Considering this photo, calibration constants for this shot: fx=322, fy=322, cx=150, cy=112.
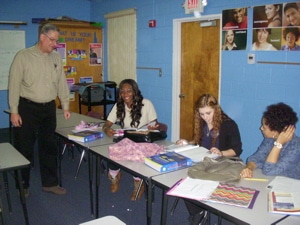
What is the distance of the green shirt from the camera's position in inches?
114

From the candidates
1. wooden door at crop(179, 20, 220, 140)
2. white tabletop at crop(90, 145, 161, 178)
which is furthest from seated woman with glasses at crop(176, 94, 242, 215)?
wooden door at crop(179, 20, 220, 140)

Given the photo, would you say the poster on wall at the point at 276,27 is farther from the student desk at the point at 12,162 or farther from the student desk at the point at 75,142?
the student desk at the point at 12,162

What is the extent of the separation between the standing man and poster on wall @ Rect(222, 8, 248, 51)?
2.06m

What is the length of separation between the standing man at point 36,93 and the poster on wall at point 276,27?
222 centimetres

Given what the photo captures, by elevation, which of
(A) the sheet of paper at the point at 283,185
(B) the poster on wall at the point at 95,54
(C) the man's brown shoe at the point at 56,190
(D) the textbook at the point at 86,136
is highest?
(B) the poster on wall at the point at 95,54

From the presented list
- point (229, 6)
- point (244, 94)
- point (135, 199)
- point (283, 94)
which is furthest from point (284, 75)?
point (135, 199)

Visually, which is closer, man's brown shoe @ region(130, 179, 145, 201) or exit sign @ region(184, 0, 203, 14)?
man's brown shoe @ region(130, 179, 145, 201)

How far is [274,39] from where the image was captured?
3539 millimetres

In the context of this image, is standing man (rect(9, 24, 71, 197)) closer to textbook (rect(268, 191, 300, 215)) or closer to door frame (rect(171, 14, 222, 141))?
door frame (rect(171, 14, 222, 141))

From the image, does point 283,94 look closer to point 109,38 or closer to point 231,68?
point 231,68

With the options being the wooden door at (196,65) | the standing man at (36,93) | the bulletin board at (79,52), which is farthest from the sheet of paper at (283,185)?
the bulletin board at (79,52)

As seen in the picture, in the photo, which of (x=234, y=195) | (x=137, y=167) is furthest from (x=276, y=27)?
(x=234, y=195)

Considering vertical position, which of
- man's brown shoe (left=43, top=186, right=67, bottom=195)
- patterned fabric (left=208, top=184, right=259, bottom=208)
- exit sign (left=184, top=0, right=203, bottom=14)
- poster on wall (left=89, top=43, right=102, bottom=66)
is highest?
exit sign (left=184, top=0, right=203, bottom=14)

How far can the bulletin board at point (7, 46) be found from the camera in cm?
584
